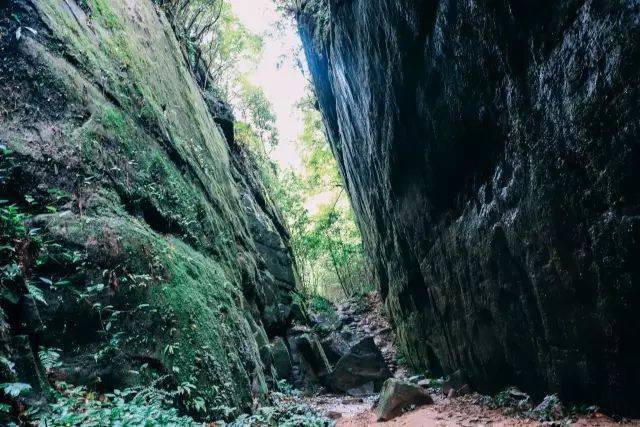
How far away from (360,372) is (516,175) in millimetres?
8980

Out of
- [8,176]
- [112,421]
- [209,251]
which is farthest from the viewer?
[209,251]

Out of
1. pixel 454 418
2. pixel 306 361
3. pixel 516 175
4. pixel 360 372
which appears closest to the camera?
pixel 516 175

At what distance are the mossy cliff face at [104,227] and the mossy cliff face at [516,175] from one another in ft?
14.4

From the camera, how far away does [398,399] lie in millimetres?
7758

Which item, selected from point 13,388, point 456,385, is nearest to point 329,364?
point 456,385

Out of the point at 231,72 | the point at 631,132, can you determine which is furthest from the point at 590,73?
the point at 231,72

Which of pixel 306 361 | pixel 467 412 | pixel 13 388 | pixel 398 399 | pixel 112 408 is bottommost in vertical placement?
pixel 467 412

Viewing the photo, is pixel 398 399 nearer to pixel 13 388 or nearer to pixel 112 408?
pixel 112 408

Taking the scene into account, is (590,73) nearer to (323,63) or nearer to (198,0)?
(323,63)

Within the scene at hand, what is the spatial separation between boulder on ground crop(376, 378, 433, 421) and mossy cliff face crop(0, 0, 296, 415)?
263 centimetres

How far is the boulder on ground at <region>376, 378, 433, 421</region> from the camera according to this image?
25.0 feet

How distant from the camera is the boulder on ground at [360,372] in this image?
11.9 meters

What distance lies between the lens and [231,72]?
23797 millimetres

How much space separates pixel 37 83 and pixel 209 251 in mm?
4148
